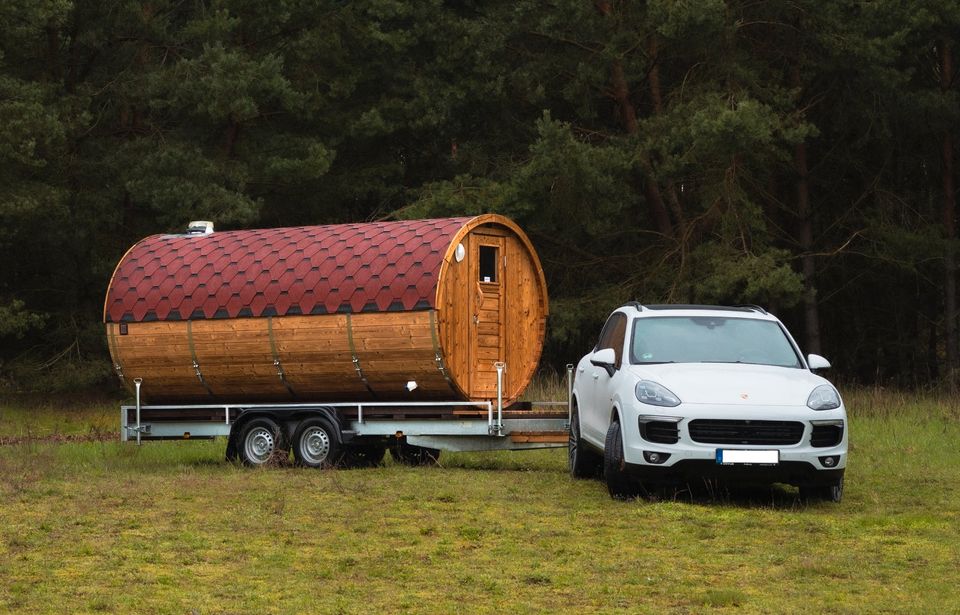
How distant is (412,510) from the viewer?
514 inches

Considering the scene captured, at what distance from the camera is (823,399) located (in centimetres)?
1331

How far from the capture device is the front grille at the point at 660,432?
13.0 metres

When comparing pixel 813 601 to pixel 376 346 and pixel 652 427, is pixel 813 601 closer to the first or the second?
pixel 652 427

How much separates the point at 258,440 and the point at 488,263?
148 inches

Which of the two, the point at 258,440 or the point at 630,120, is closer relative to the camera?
the point at 258,440

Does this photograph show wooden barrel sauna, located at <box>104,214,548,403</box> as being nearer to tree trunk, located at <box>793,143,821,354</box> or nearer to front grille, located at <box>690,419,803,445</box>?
front grille, located at <box>690,419,803,445</box>

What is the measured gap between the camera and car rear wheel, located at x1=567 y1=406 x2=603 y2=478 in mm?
16031

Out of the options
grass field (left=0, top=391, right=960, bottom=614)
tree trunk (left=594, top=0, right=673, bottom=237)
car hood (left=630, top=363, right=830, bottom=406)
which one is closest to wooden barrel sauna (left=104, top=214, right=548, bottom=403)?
grass field (left=0, top=391, right=960, bottom=614)

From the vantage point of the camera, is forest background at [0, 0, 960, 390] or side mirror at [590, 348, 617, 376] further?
forest background at [0, 0, 960, 390]

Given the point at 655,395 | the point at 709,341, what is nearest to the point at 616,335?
the point at 709,341

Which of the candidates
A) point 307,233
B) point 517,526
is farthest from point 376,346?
point 517,526

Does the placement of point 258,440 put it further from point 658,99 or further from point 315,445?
point 658,99

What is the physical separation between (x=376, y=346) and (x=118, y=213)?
1914 centimetres

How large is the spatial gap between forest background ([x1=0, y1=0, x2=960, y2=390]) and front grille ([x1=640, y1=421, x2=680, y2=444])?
60.8 ft
